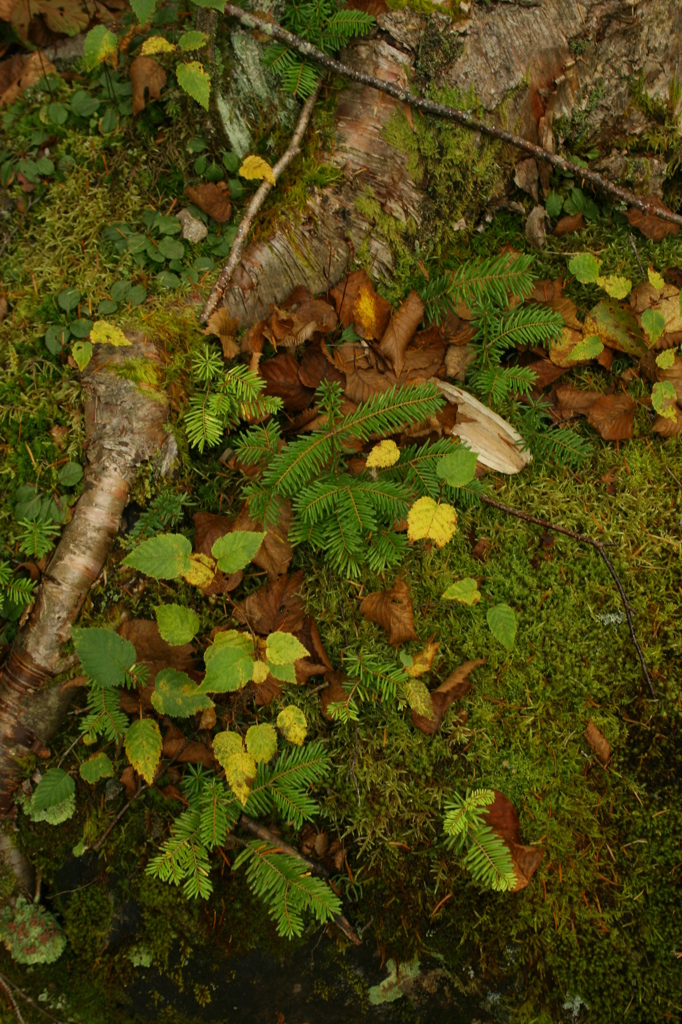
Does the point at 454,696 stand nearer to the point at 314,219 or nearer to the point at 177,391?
the point at 177,391

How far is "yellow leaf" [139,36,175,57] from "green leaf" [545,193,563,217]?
1.97 metres

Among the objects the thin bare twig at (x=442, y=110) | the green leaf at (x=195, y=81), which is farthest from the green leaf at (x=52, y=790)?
the thin bare twig at (x=442, y=110)

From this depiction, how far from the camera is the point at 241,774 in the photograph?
2254 mm

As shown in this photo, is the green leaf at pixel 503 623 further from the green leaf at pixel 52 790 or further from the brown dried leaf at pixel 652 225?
the brown dried leaf at pixel 652 225

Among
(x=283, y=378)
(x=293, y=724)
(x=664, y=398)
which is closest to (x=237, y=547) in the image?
(x=293, y=724)

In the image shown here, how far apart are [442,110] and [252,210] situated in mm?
1023

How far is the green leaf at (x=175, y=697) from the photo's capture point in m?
2.28

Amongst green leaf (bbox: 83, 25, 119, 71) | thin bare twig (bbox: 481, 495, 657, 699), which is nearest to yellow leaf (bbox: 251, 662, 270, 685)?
thin bare twig (bbox: 481, 495, 657, 699)

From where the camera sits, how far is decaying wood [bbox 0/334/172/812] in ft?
8.05

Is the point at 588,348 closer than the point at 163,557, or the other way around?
→ the point at 163,557

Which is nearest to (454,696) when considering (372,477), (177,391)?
(372,477)

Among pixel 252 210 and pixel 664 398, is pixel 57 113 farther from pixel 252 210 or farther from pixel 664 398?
pixel 664 398

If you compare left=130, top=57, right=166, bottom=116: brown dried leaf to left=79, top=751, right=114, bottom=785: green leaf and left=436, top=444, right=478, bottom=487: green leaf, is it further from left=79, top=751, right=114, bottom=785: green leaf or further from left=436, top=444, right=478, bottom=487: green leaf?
left=79, top=751, right=114, bottom=785: green leaf

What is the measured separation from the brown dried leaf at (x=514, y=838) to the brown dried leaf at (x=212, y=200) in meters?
2.89
